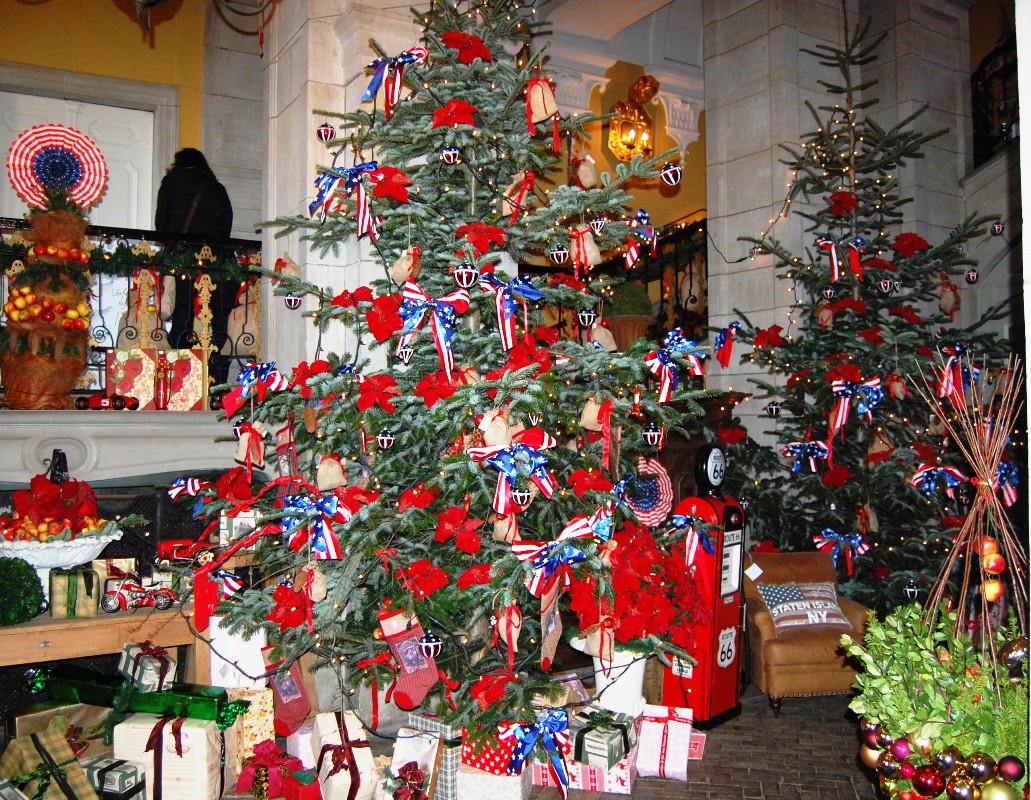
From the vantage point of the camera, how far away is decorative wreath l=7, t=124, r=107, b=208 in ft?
18.8

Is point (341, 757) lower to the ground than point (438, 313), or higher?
lower

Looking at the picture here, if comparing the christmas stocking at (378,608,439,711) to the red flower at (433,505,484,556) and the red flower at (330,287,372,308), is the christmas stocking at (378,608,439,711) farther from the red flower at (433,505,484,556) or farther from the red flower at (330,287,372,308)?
the red flower at (330,287,372,308)

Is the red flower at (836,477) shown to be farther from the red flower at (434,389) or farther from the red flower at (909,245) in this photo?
the red flower at (434,389)

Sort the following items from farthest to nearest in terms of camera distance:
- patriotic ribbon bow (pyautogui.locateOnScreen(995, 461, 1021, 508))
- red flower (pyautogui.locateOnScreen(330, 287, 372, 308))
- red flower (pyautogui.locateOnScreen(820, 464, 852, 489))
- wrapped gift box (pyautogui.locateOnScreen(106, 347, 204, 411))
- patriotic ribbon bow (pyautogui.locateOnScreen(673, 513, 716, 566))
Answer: red flower (pyautogui.locateOnScreen(820, 464, 852, 489)) < patriotic ribbon bow (pyautogui.locateOnScreen(995, 461, 1021, 508)) < wrapped gift box (pyautogui.locateOnScreen(106, 347, 204, 411)) < patriotic ribbon bow (pyautogui.locateOnScreen(673, 513, 716, 566)) < red flower (pyautogui.locateOnScreen(330, 287, 372, 308))

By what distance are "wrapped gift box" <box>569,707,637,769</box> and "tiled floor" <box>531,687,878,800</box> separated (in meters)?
0.18

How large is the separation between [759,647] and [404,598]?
2.75m

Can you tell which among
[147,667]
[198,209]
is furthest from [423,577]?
[198,209]

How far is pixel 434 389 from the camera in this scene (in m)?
3.73

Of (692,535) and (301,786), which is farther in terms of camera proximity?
(692,535)

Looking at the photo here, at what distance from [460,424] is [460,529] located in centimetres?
47

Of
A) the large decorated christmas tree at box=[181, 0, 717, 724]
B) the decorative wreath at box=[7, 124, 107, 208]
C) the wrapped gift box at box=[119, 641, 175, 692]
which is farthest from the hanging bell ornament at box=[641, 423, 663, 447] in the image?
the decorative wreath at box=[7, 124, 107, 208]

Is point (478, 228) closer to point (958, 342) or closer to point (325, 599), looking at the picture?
point (325, 599)

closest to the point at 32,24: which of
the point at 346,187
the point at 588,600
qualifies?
the point at 346,187

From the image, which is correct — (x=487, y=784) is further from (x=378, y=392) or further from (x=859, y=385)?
(x=859, y=385)
